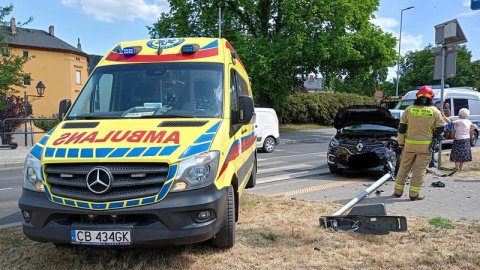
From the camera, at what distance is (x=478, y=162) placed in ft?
37.6

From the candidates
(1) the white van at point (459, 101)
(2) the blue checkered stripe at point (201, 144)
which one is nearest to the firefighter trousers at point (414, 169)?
(2) the blue checkered stripe at point (201, 144)

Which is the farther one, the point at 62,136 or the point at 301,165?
the point at 301,165

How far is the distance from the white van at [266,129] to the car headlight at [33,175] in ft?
40.5

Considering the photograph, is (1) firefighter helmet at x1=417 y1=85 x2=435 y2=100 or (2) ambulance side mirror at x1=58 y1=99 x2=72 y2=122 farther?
(1) firefighter helmet at x1=417 y1=85 x2=435 y2=100

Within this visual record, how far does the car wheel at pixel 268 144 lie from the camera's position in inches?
637

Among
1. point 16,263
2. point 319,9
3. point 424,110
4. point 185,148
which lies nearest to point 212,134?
point 185,148

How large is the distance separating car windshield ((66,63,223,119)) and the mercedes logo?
3.44ft

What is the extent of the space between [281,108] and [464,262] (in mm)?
27768

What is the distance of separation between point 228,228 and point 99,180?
4.66 feet

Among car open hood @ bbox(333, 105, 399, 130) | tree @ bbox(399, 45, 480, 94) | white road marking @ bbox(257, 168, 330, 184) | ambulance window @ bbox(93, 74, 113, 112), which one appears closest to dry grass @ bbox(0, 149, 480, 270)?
ambulance window @ bbox(93, 74, 113, 112)

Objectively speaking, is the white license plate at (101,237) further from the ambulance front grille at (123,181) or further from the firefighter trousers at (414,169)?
the firefighter trousers at (414,169)

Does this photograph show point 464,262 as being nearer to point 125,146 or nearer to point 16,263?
point 125,146

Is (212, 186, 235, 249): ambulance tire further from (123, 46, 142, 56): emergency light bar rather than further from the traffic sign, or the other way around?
the traffic sign

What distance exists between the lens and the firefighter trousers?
6.68 meters
